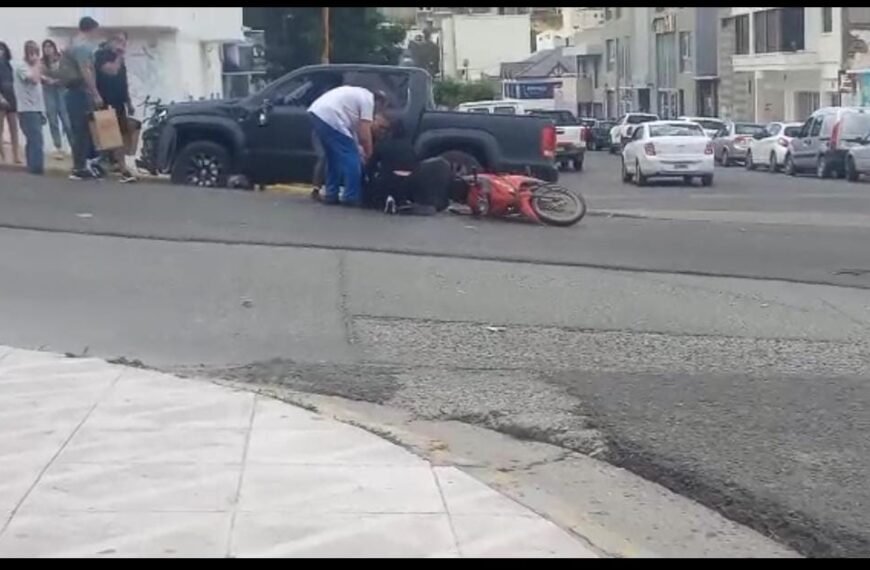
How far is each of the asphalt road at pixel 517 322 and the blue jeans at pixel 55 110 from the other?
5.65ft

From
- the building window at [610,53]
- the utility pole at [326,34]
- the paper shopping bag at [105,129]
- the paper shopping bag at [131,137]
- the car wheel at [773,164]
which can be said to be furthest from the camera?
the building window at [610,53]

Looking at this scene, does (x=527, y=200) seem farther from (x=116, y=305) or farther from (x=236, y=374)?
(x=236, y=374)

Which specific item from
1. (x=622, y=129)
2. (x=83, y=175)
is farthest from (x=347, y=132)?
(x=622, y=129)

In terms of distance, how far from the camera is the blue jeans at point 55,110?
1914 centimetres

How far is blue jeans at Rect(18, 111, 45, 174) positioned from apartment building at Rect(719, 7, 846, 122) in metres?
38.5

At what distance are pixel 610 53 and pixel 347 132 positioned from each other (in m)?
69.8

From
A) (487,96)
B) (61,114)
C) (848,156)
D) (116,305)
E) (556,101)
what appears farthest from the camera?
(487,96)

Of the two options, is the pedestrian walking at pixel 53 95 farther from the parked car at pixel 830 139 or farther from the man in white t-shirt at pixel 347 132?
the parked car at pixel 830 139

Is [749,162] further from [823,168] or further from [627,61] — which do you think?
[627,61]

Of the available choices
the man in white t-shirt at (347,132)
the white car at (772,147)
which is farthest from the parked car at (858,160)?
the man in white t-shirt at (347,132)

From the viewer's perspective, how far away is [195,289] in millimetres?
11914

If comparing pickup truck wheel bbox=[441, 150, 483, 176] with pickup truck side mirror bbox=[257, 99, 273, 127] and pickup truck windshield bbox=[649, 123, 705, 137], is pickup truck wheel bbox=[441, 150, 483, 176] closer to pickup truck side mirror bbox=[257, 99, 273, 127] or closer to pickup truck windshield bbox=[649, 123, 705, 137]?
pickup truck side mirror bbox=[257, 99, 273, 127]

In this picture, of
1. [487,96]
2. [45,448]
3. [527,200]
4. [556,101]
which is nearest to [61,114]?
[527,200]

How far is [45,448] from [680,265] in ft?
26.5
